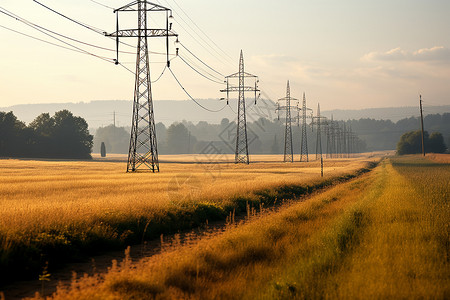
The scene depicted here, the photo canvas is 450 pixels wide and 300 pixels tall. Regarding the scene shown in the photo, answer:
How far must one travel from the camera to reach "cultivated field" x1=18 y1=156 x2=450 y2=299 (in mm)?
8031

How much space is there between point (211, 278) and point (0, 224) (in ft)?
21.7

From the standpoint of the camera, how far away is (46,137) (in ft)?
408

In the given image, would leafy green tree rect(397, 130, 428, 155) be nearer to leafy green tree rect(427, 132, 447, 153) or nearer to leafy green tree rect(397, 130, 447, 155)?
leafy green tree rect(397, 130, 447, 155)

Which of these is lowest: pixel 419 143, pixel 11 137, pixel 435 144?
pixel 435 144

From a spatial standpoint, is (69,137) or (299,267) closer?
(299,267)

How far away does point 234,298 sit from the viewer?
27.3ft

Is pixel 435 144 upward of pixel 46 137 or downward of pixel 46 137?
downward

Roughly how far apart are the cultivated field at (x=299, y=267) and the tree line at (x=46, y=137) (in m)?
116

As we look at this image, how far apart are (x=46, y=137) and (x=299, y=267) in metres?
127

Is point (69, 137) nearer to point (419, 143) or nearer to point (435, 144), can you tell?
point (419, 143)

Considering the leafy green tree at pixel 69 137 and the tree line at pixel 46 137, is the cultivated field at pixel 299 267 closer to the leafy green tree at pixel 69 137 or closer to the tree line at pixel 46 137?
the tree line at pixel 46 137

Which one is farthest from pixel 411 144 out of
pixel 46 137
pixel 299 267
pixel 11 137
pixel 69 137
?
pixel 299 267

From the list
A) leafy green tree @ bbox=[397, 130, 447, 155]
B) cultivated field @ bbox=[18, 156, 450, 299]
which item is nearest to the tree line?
cultivated field @ bbox=[18, 156, 450, 299]

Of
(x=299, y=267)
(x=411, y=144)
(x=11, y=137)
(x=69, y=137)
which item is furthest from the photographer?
(x=411, y=144)
